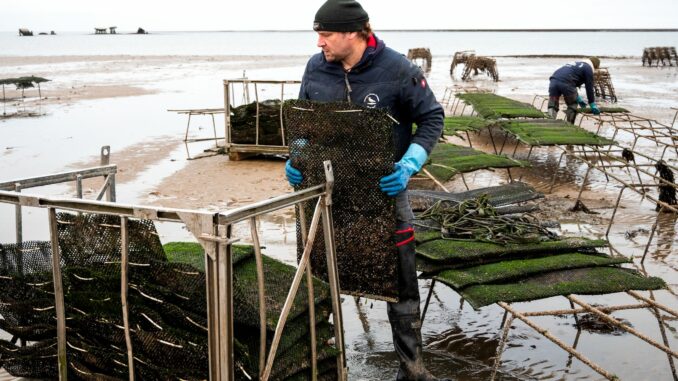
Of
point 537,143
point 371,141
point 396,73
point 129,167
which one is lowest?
point 129,167

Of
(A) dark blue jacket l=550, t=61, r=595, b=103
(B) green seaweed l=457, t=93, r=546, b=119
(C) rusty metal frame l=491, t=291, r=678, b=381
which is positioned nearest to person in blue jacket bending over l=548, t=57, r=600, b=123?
(A) dark blue jacket l=550, t=61, r=595, b=103

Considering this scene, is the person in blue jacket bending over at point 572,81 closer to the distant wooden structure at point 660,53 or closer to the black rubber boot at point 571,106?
the black rubber boot at point 571,106

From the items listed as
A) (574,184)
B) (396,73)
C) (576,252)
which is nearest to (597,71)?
(574,184)

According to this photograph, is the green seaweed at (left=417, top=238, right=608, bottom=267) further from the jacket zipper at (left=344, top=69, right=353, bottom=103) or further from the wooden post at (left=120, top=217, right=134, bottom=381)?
the wooden post at (left=120, top=217, right=134, bottom=381)

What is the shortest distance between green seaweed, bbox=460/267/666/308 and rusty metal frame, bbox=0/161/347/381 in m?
1.11

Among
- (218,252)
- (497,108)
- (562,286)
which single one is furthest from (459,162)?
(218,252)

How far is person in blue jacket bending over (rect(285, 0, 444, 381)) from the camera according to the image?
12.6 ft

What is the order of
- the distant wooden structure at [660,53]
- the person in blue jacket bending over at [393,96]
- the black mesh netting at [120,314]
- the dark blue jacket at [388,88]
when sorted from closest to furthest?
the black mesh netting at [120,314]
the person in blue jacket bending over at [393,96]
the dark blue jacket at [388,88]
the distant wooden structure at [660,53]

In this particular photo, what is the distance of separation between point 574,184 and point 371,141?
8106 mm

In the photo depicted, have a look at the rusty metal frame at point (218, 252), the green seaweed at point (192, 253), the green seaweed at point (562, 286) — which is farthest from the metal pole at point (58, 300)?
the green seaweed at point (562, 286)

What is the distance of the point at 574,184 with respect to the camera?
36.0 ft

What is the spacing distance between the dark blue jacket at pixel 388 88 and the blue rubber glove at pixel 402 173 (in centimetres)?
13

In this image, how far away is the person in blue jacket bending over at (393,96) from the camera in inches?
151

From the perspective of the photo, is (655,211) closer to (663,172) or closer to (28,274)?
(663,172)
